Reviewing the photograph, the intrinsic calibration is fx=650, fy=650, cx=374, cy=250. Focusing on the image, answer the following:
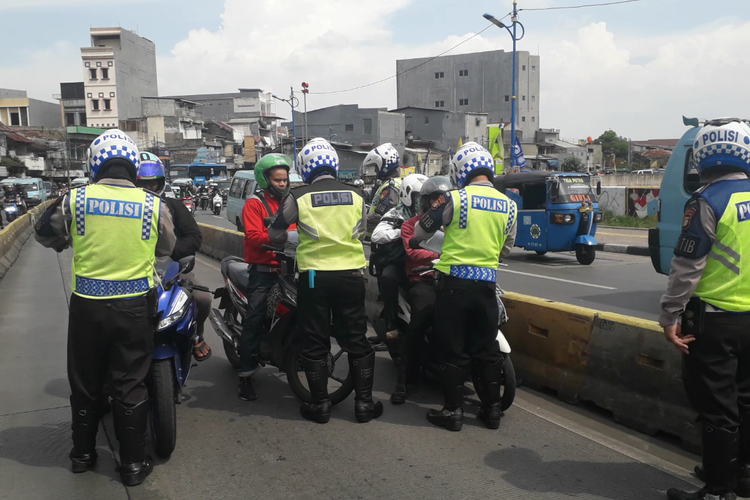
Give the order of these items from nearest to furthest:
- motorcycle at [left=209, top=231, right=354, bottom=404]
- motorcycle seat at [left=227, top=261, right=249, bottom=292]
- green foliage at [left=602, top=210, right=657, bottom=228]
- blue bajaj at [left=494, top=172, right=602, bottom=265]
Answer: motorcycle at [left=209, top=231, right=354, bottom=404] → motorcycle seat at [left=227, top=261, right=249, bottom=292] → blue bajaj at [left=494, top=172, right=602, bottom=265] → green foliage at [left=602, top=210, right=657, bottom=228]

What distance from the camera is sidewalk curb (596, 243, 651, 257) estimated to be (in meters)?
15.4

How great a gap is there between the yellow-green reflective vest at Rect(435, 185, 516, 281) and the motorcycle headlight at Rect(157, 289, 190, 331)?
169 centimetres

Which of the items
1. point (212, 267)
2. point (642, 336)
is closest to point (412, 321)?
point (642, 336)

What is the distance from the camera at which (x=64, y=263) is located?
50.2 ft

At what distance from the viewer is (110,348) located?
3670 mm

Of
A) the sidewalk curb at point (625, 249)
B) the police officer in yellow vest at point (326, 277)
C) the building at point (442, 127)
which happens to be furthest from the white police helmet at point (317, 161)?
the building at point (442, 127)

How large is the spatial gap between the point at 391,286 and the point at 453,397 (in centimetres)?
111

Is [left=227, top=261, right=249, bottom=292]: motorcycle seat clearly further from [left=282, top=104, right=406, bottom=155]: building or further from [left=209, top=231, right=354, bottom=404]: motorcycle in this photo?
[left=282, top=104, right=406, bottom=155]: building

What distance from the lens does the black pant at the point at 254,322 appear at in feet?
16.8

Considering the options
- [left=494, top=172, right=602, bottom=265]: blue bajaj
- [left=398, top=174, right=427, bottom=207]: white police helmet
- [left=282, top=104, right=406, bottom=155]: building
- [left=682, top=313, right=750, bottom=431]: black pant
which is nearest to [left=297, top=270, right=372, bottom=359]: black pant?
[left=398, top=174, right=427, bottom=207]: white police helmet

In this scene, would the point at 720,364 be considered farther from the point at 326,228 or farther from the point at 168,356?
the point at 168,356

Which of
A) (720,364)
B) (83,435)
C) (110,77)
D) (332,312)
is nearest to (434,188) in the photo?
(332,312)

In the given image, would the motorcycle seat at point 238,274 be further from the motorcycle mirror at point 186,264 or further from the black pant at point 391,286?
the black pant at point 391,286

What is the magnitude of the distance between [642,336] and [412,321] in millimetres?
1656
